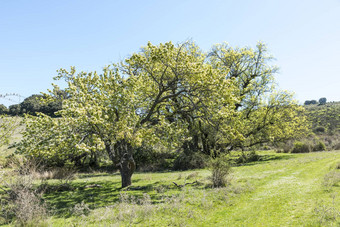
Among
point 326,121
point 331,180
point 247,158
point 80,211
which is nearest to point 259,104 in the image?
point 247,158

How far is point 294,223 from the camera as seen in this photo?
25.6 ft

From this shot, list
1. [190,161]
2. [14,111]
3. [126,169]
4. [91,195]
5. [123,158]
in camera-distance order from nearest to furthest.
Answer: [91,195] → [123,158] → [126,169] → [190,161] → [14,111]

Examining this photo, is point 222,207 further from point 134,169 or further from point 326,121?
point 326,121

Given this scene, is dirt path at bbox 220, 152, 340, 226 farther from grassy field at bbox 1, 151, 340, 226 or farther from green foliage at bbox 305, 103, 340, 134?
green foliage at bbox 305, 103, 340, 134

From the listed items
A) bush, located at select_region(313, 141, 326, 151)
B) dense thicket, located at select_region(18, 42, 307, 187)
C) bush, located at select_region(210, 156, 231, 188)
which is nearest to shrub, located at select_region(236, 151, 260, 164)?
bush, located at select_region(313, 141, 326, 151)

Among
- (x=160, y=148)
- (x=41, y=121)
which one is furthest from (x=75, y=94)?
(x=160, y=148)

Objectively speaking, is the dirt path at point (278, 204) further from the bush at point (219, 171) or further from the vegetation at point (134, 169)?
the bush at point (219, 171)

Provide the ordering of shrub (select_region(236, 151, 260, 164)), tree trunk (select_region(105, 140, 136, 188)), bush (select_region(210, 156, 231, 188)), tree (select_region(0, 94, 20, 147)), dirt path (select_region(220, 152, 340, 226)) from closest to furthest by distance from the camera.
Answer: dirt path (select_region(220, 152, 340, 226))
tree (select_region(0, 94, 20, 147))
bush (select_region(210, 156, 231, 188))
tree trunk (select_region(105, 140, 136, 188))
shrub (select_region(236, 151, 260, 164))

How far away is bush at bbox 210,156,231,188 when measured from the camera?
540 inches

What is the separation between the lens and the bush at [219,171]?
1373 centimetres

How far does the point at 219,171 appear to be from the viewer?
13789mm

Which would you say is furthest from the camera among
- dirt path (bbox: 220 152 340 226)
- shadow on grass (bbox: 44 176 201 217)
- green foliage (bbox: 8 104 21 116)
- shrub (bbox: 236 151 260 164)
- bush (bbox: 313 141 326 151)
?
bush (bbox: 313 141 326 151)

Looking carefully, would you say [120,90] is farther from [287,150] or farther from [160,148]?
[287,150]

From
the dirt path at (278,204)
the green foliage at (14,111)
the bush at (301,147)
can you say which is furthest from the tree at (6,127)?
the bush at (301,147)
